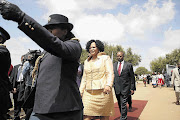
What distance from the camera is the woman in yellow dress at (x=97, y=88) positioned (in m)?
3.94

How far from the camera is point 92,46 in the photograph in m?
4.35

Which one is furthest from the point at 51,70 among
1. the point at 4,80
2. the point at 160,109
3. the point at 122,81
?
the point at 160,109

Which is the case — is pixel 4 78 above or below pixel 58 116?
above

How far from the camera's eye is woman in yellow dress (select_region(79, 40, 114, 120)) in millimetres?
3938

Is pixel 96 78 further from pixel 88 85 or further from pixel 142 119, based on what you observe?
pixel 142 119

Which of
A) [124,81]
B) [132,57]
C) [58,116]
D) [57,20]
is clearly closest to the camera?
[58,116]

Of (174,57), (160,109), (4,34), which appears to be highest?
(174,57)

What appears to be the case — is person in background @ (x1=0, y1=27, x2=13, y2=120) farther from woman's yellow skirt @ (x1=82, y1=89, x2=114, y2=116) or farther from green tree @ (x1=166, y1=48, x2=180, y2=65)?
green tree @ (x1=166, y1=48, x2=180, y2=65)

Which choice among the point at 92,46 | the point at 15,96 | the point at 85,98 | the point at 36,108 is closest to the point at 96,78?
the point at 85,98

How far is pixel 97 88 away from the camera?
3943 millimetres

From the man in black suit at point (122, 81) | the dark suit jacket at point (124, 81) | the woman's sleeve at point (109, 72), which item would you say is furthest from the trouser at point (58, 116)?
the dark suit jacket at point (124, 81)

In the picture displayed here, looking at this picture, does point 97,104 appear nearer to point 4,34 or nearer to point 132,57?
point 4,34

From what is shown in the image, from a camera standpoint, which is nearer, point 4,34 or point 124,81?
point 4,34

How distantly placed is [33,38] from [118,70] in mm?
5109
